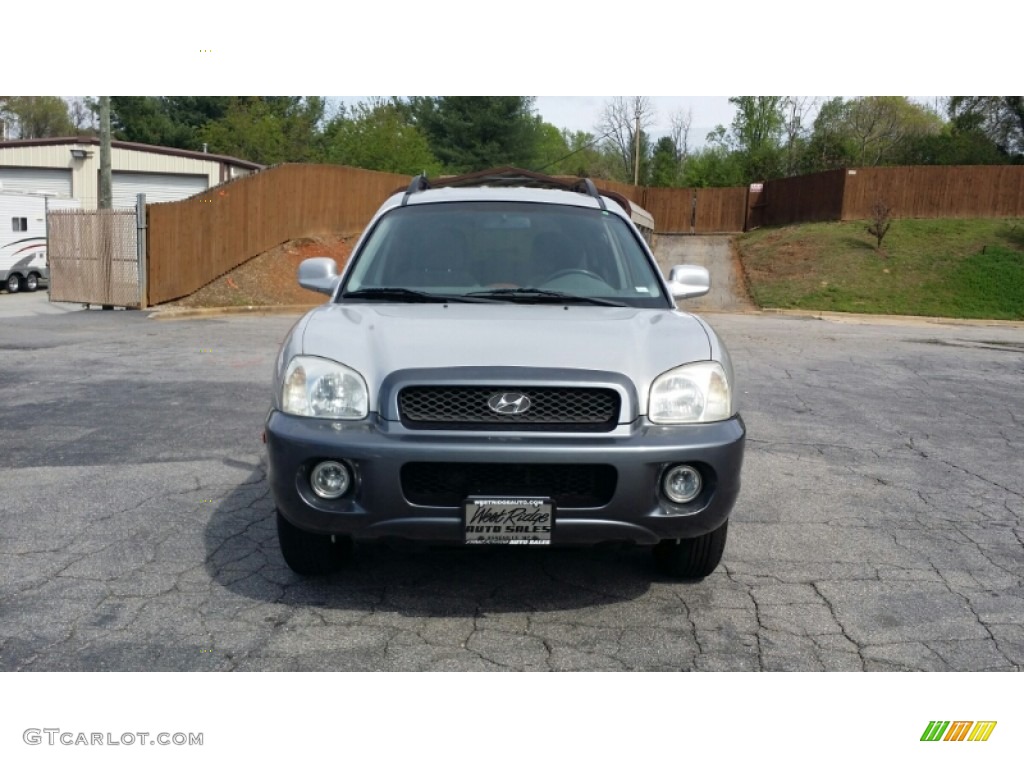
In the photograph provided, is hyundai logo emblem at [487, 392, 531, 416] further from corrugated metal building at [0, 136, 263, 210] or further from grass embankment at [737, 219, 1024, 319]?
corrugated metal building at [0, 136, 263, 210]

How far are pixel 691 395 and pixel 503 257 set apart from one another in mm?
1452

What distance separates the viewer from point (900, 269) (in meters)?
29.8

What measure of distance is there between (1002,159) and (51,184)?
127ft

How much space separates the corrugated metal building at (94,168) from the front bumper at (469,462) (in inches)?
1387

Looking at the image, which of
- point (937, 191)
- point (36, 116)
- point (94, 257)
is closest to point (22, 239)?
point (94, 257)

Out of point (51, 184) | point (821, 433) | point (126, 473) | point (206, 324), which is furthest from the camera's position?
point (51, 184)

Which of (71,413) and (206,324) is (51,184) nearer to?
(206,324)

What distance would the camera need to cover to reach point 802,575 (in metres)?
4.47

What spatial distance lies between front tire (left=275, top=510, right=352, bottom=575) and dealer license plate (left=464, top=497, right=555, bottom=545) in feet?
2.54

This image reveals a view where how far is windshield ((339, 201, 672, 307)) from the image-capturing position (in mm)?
4625

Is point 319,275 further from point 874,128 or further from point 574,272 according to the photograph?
point 874,128

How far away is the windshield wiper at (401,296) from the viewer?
448 cm

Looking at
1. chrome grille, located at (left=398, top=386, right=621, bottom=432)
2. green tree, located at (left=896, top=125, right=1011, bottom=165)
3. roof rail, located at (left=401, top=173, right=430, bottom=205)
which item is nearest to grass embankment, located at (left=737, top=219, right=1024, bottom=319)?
green tree, located at (left=896, top=125, right=1011, bottom=165)
